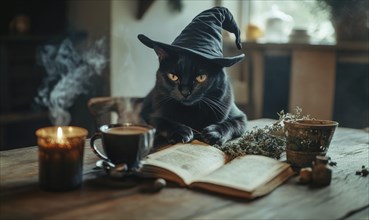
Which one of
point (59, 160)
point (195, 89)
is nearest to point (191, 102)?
point (195, 89)

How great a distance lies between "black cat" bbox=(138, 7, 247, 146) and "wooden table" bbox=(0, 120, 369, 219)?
32 centimetres

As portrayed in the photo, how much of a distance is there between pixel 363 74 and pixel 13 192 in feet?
7.58

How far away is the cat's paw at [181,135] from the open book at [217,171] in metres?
0.10

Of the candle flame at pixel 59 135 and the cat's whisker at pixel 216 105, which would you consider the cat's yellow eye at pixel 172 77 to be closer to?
the cat's whisker at pixel 216 105

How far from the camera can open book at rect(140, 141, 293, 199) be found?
1.06 m

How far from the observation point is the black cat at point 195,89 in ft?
4.66

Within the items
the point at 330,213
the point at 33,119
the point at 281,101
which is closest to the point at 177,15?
the point at 281,101

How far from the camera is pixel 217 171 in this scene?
3.72 ft

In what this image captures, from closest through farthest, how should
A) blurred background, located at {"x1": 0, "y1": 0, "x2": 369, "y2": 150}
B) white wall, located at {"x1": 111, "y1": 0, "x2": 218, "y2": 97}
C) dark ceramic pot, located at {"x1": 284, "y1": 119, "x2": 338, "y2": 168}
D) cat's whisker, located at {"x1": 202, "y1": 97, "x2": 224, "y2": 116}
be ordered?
dark ceramic pot, located at {"x1": 284, "y1": 119, "x2": 338, "y2": 168}
cat's whisker, located at {"x1": 202, "y1": 97, "x2": 224, "y2": 116}
blurred background, located at {"x1": 0, "y1": 0, "x2": 369, "y2": 150}
white wall, located at {"x1": 111, "y1": 0, "x2": 218, "y2": 97}

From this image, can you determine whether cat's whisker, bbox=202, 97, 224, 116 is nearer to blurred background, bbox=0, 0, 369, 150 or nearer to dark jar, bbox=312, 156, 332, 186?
dark jar, bbox=312, 156, 332, 186

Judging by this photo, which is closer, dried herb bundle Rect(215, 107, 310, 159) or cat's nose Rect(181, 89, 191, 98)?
dried herb bundle Rect(215, 107, 310, 159)

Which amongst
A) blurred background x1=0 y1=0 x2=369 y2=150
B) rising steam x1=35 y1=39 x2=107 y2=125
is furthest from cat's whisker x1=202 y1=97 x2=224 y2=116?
rising steam x1=35 y1=39 x2=107 y2=125

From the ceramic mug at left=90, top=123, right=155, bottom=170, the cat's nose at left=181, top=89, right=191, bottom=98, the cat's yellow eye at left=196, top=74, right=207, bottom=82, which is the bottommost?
the ceramic mug at left=90, top=123, right=155, bottom=170

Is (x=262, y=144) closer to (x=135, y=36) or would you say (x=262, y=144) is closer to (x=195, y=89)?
(x=195, y=89)
